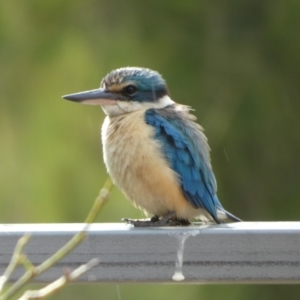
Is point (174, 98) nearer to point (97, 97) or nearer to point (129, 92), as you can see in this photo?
point (129, 92)

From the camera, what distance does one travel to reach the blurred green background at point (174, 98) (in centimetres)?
434

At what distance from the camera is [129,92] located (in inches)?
137

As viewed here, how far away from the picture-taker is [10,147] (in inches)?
171

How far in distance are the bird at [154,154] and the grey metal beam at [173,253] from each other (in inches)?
41.1

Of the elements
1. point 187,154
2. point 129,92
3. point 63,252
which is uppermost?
point 63,252

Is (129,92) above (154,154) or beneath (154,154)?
above

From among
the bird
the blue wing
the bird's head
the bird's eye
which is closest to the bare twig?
Result: the bird

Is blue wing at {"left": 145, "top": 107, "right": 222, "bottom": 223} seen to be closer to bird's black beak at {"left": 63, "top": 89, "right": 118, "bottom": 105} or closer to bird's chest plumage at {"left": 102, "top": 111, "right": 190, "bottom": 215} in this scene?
bird's chest plumage at {"left": 102, "top": 111, "right": 190, "bottom": 215}

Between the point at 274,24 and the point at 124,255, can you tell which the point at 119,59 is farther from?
the point at 124,255

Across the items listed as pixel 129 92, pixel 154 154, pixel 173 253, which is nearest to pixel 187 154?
pixel 154 154

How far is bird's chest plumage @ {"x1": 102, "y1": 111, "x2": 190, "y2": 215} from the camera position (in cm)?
314

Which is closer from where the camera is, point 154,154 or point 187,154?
point 154,154

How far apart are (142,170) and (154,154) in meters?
0.08

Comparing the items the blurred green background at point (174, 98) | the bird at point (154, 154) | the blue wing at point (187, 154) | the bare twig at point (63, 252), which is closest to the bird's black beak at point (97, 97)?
the bird at point (154, 154)
